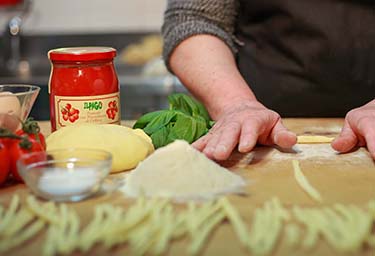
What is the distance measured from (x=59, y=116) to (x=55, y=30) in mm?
1968

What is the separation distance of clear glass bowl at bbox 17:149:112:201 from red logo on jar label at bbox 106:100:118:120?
189 mm

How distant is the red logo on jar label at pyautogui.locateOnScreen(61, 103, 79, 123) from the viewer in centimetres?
109

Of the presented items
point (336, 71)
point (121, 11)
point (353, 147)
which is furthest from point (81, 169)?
point (121, 11)

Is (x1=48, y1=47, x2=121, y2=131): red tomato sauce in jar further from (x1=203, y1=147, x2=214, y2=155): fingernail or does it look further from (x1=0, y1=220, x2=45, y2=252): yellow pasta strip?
(x1=0, y1=220, x2=45, y2=252): yellow pasta strip

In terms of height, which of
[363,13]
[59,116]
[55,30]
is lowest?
[55,30]

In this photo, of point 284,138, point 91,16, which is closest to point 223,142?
point 284,138

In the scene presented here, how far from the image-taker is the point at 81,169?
2.92ft

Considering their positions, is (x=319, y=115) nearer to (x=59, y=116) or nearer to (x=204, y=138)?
(x=204, y=138)

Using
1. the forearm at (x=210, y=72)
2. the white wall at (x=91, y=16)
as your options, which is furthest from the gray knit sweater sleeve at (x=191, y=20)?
the white wall at (x=91, y=16)

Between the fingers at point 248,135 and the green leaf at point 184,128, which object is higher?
the fingers at point 248,135

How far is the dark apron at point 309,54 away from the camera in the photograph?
4.72 feet

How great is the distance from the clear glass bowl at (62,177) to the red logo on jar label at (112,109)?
189 millimetres

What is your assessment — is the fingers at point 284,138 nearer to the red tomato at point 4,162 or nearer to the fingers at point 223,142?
the fingers at point 223,142

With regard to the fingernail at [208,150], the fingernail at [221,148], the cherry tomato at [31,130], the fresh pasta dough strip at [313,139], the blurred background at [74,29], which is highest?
the cherry tomato at [31,130]
